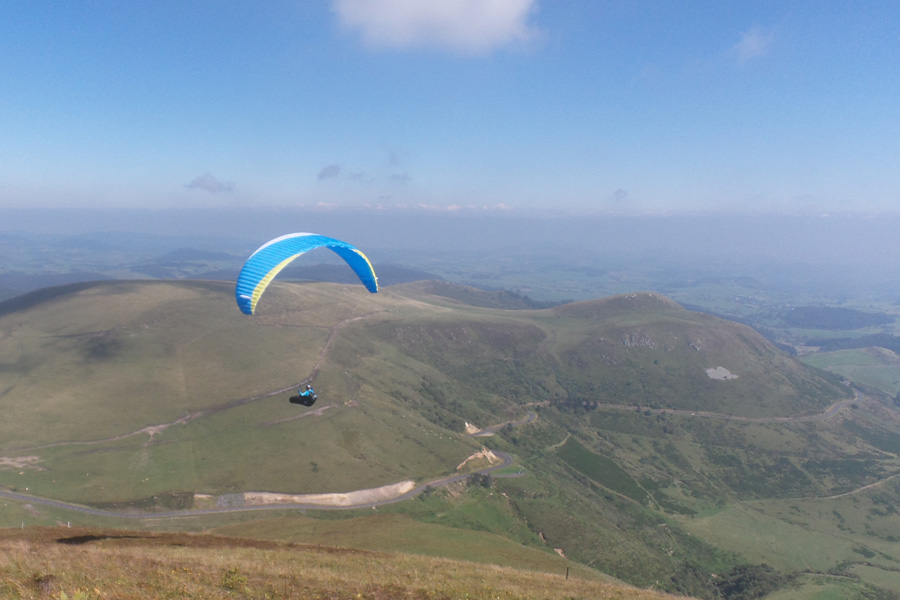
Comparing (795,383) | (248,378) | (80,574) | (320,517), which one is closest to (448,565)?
(80,574)

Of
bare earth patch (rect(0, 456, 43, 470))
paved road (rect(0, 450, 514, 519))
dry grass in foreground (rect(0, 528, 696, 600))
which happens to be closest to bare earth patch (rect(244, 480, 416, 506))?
paved road (rect(0, 450, 514, 519))

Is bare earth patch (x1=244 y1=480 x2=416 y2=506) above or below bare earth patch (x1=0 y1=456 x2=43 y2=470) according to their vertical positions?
below

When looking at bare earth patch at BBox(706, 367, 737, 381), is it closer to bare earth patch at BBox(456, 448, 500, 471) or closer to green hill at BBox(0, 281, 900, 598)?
green hill at BBox(0, 281, 900, 598)

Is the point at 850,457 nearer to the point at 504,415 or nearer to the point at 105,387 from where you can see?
the point at 504,415

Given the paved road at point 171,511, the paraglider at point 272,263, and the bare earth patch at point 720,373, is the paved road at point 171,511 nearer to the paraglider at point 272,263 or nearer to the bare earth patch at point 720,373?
the paraglider at point 272,263

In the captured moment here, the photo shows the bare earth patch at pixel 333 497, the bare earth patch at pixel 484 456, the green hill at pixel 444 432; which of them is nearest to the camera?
the bare earth patch at pixel 333 497

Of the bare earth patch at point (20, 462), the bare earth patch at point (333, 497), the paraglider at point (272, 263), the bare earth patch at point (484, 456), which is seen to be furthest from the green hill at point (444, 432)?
the paraglider at point (272, 263)
